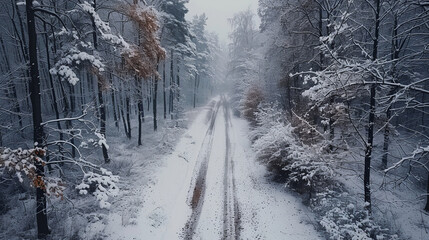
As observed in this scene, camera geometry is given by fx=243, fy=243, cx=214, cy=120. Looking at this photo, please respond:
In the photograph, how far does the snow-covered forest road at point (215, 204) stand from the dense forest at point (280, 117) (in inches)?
16.8

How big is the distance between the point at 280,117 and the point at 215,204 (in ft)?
22.2

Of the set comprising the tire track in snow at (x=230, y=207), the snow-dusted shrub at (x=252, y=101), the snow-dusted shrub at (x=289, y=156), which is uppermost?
the snow-dusted shrub at (x=252, y=101)

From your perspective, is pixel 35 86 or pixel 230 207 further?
pixel 230 207

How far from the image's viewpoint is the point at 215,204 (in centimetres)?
1240

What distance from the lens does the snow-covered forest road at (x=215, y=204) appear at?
400 inches

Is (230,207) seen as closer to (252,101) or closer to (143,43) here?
(143,43)

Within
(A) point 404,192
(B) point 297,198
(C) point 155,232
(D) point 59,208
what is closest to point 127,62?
(D) point 59,208

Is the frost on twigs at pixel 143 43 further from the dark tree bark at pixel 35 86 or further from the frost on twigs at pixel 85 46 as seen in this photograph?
the dark tree bark at pixel 35 86

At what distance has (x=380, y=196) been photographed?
514 inches

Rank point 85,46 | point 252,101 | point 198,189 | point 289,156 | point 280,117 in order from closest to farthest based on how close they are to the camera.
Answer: point 85,46 → point 289,156 → point 198,189 → point 280,117 → point 252,101

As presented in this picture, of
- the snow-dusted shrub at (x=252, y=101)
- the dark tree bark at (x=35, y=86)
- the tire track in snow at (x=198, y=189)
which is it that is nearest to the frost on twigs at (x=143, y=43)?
the dark tree bark at (x=35, y=86)

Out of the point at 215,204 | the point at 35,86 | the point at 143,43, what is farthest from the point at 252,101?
the point at 35,86

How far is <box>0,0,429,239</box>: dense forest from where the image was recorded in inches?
264

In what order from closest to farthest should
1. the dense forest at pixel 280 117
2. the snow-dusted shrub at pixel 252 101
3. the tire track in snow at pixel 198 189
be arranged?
the dense forest at pixel 280 117 → the tire track in snow at pixel 198 189 → the snow-dusted shrub at pixel 252 101
